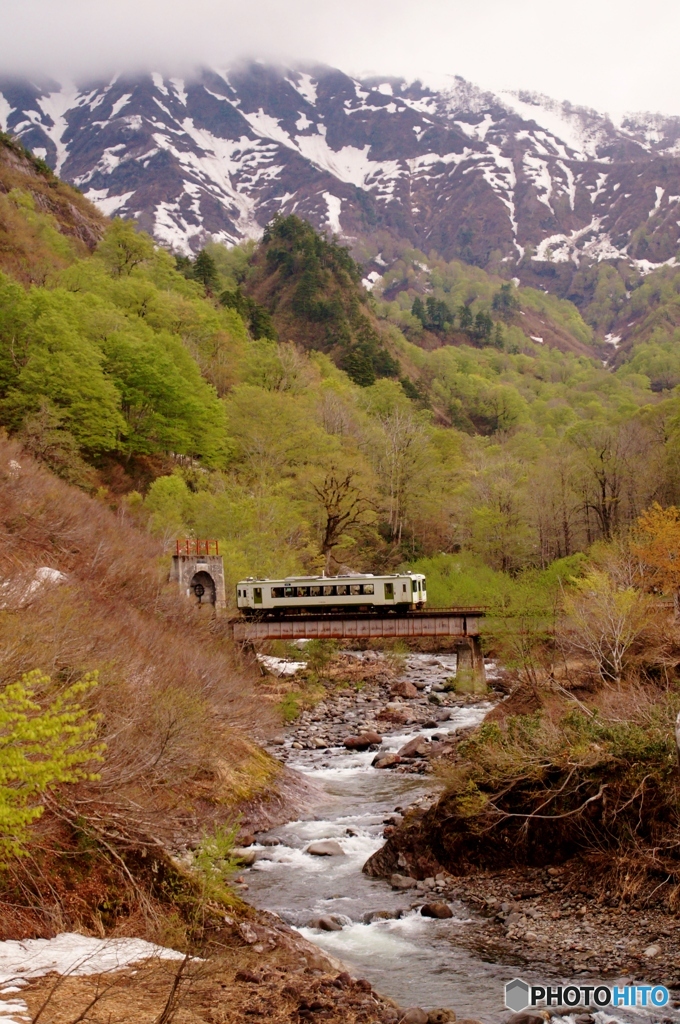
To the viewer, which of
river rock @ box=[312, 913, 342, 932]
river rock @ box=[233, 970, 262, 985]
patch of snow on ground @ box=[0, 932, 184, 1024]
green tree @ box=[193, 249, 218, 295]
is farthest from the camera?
green tree @ box=[193, 249, 218, 295]

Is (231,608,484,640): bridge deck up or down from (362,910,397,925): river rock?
down

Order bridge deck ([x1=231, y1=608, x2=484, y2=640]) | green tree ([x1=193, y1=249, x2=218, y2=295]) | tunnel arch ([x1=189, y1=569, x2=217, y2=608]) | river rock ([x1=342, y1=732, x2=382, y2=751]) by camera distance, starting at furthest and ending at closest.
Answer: green tree ([x1=193, y1=249, x2=218, y2=295]), bridge deck ([x1=231, y1=608, x2=484, y2=640]), tunnel arch ([x1=189, y1=569, x2=217, y2=608]), river rock ([x1=342, y1=732, x2=382, y2=751])

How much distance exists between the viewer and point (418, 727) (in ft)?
Answer: 100

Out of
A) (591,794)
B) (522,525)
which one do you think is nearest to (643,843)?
(591,794)

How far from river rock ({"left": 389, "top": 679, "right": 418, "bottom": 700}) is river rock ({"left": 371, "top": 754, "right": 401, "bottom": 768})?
1104 cm

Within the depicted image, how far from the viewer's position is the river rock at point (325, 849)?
17.3 metres

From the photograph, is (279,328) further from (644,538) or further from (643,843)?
(643,843)

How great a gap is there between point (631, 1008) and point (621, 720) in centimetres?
750

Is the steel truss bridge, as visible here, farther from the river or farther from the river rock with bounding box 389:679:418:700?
the river

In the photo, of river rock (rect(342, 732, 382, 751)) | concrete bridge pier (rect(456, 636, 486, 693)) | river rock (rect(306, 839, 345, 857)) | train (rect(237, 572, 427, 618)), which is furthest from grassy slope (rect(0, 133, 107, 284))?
river rock (rect(306, 839, 345, 857))

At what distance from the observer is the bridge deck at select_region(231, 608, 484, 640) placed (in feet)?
123

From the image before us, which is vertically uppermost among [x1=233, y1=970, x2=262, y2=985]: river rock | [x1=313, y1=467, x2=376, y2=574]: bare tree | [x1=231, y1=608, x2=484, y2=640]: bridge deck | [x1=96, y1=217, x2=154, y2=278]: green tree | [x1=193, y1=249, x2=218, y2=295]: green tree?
[x1=193, y1=249, x2=218, y2=295]: green tree

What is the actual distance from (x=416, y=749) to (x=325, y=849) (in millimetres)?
9015

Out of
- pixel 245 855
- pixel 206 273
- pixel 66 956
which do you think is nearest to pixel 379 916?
pixel 245 855
